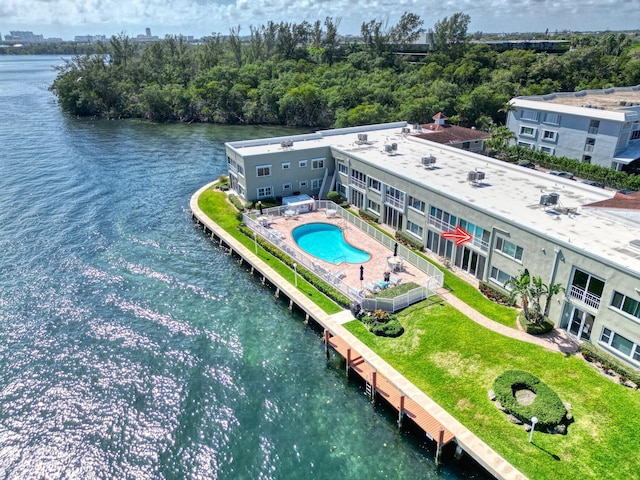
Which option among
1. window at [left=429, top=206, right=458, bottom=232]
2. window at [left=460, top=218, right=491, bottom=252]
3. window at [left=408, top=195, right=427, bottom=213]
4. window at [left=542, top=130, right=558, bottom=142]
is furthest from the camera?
window at [left=542, top=130, right=558, bottom=142]

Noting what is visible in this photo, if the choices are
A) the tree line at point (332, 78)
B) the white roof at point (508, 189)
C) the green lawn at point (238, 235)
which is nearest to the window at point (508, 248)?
the white roof at point (508, 189)

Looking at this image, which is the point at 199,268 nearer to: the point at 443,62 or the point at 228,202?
the point at 228,202

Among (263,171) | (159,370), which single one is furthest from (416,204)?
(159,370)

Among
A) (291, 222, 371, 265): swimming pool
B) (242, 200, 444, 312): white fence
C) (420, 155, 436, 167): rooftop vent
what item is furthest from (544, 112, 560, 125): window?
(291, 222, 371, 265): swimming pool

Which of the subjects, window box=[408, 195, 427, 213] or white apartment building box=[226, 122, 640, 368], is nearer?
white apartment building box=[226, 122, 640, 368]

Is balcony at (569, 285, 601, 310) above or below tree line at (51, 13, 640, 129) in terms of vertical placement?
below

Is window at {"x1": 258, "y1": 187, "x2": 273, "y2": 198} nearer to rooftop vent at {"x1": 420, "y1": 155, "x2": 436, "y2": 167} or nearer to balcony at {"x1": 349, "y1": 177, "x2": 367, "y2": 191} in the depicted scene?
balcony at {"x1": 349, "y1": 177, "x2": 367, "y2": 191}
